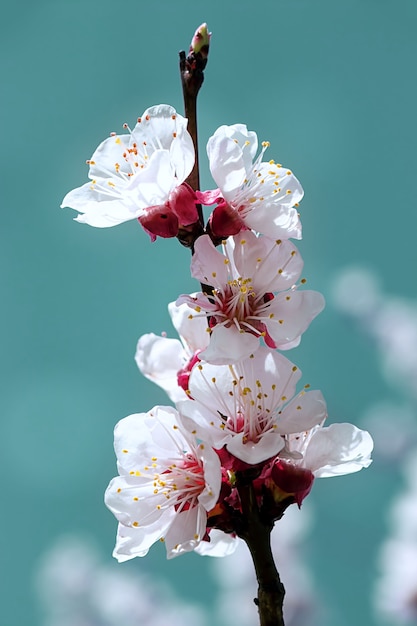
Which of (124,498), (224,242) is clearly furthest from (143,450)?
(224,242)

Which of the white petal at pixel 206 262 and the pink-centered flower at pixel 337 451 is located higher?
the white petal at pixel 206 262

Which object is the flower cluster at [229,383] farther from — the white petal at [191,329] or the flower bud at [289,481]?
the white petal at [191,329]

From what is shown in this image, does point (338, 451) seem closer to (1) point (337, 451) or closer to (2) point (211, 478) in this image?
(1) point (337, 451)

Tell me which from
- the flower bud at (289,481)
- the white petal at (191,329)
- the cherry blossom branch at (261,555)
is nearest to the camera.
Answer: the cherry blossom branch at (261,555)

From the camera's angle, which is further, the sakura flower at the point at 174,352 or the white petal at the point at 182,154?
the sakura flower at the point at 174,352

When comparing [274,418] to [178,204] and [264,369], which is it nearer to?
[264,369]

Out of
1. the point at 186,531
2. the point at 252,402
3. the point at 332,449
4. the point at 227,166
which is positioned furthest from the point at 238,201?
the point at 186,531

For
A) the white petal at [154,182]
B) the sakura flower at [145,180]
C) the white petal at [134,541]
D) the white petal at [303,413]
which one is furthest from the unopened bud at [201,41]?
the white petal at [134,541]
